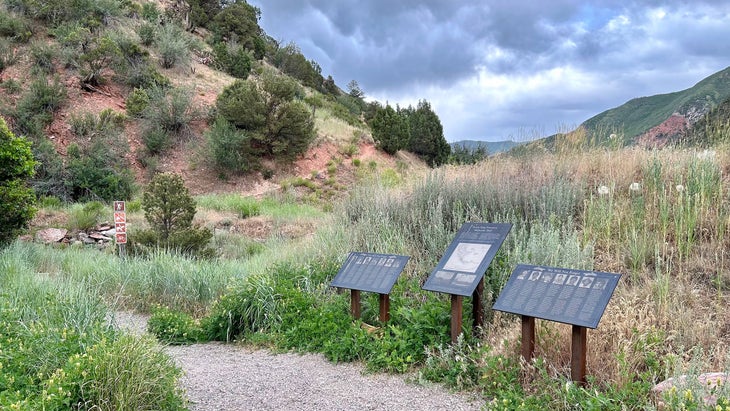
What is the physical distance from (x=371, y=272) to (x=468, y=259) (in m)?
1.15

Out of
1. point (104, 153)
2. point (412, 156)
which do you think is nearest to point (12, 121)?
point (104, 153)

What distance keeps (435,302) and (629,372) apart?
1.93 meters

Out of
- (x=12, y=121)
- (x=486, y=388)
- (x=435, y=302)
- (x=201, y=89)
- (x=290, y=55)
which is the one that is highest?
(x=290, y=55)

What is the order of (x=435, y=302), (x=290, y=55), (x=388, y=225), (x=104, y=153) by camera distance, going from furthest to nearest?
(x=290, y=55) → (x=104, y=153) → (x=388, y=225) → (x=435, y=302)

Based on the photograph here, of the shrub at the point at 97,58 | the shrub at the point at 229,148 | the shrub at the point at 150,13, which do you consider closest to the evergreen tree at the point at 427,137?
the shrub at the point at 229,148

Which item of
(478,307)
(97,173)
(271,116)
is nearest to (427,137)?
(271,116)

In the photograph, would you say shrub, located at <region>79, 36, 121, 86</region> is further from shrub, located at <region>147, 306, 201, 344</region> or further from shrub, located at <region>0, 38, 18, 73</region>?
shrub, located at <region>147, 306, 201, 344</region>

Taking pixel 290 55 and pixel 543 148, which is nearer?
pixel 543 148

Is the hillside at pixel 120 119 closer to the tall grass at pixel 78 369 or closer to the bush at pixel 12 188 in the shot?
the bush at pixel 12 188

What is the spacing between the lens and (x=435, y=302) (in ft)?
17.3

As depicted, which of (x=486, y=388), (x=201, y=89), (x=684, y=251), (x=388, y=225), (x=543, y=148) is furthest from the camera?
(x=201, y=89)

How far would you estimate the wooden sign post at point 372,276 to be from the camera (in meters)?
5.25

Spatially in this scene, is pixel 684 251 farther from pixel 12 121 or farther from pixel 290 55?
pixel 290 55

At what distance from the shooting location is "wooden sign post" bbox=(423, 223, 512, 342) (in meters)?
4.49
